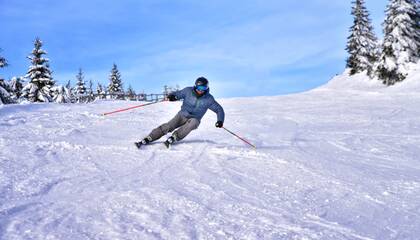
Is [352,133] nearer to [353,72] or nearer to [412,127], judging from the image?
[412,127]

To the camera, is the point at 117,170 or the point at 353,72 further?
the point at 353,72

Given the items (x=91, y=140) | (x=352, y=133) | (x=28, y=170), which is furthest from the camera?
(x=352, y=133)

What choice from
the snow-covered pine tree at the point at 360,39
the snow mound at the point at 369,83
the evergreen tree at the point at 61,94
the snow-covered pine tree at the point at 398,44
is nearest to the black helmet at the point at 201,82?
the snow mound at the point at 369,83

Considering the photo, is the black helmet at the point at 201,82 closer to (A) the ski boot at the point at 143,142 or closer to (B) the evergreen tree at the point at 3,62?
(A) the ski boot at the point at 143,142

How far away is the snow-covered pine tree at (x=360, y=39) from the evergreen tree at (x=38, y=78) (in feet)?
109

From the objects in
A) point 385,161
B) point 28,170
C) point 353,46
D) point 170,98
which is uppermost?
point 353,46

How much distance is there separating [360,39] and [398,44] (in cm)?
1290

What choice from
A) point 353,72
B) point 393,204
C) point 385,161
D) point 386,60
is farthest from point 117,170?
point 353,72

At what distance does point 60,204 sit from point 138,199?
0.78 metres

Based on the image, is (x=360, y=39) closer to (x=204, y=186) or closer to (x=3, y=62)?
(x=3, y=62)

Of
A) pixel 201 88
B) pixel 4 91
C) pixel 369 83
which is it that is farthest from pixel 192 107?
pixel 369 83

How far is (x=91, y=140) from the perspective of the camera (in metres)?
8.66

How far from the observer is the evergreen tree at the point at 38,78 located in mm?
37688

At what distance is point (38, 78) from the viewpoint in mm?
38562
